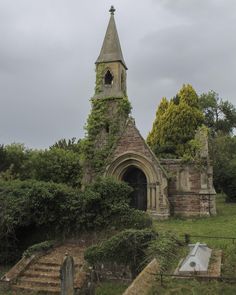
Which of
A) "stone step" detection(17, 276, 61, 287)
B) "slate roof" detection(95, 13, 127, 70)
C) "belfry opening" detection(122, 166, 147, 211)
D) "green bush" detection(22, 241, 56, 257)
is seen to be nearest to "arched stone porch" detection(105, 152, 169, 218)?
"belfry opening" detection(122, 166, 147, 211)

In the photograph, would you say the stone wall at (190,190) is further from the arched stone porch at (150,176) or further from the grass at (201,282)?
the arched stone porch at (150,176)

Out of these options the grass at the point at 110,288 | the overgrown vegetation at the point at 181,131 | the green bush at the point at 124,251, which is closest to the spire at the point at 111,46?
the overgrown vegetation at the point at 181,131

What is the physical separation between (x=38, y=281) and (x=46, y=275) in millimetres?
533

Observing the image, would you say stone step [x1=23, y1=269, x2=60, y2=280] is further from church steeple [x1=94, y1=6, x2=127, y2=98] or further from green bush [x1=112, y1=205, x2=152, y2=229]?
church steeple [x1=94, y1=6, x2=127, y2=98]

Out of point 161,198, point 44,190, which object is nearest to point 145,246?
point 44,190

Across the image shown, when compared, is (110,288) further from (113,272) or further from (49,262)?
(49,262)

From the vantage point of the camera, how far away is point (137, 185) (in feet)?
89.2

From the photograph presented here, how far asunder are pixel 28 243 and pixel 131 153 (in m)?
9.18

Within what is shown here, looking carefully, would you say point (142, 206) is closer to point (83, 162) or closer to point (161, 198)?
point (161, 198)

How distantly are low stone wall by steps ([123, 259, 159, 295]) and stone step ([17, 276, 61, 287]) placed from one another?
4.09 meters

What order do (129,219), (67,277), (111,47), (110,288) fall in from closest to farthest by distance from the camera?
(67,277), (110,288), (129,219), (111,47)

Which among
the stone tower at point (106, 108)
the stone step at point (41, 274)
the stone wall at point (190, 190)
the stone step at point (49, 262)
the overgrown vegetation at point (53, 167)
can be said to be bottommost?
the stone step at point (41, 274)

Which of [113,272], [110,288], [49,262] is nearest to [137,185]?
[49,262]

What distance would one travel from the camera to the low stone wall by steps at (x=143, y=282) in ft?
37.4
